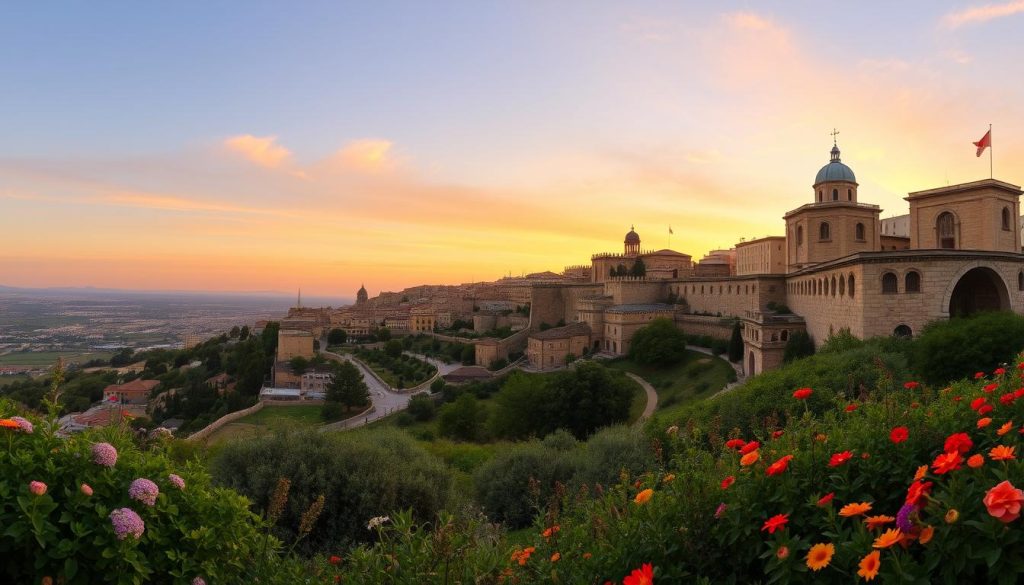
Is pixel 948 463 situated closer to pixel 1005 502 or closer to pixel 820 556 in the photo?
pixel 1005 502

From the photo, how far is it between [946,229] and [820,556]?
1267 inches

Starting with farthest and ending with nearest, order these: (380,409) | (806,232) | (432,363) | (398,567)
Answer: (432,363), (380,409), (806,232), (398,567)

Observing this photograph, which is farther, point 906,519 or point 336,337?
point 336,337

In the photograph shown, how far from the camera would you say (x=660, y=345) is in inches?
1442

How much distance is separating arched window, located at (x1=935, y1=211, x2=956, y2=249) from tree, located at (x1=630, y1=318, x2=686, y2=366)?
1402cm

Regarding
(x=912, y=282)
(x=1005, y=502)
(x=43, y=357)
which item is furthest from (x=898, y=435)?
(x=43, y=357)

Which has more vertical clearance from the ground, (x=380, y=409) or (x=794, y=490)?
(x=794, y=490)

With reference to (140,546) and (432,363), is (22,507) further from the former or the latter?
(432,363)

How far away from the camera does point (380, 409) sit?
121 ft

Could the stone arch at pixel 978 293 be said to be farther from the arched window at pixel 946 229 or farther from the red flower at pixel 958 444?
the red flower at pixel 958 444

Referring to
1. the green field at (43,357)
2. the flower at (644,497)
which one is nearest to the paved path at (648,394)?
the flower at (644,497)

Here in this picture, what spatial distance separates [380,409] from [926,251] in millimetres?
28355

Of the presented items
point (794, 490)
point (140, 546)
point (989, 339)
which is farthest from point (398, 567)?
point (989, 339)

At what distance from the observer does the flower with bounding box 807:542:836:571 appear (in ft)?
7.66
